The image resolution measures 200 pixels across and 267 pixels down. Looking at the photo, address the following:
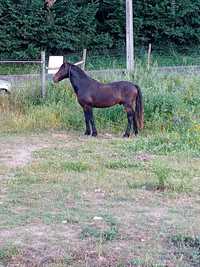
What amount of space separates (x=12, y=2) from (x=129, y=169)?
23.7 metres

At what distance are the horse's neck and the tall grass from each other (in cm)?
105

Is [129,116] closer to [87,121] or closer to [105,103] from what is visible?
[105,103]

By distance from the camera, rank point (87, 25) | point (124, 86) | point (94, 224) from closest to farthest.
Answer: point (94, 224)
point (124, 86)
point (87, 25)

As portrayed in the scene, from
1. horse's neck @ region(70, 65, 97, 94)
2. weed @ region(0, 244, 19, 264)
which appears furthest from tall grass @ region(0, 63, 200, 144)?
weed @ region(0, 244, 19, 264)

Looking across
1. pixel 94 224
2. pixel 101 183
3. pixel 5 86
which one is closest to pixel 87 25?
pixel 5 86

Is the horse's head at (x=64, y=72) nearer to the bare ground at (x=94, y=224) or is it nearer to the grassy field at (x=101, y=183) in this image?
the grassy field at (x=101, y=183)

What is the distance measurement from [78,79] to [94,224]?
732 cm

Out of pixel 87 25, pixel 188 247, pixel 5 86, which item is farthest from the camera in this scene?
pixel 87 25

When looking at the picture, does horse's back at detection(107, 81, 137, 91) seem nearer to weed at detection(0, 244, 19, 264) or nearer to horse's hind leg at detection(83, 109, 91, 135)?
horse's hind leg at detection(83, 109, 91, 135)

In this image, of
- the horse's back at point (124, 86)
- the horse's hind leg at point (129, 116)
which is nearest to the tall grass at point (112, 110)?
the horse's hind leg at point (129, 116)

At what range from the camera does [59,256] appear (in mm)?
5898

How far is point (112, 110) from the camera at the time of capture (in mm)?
14805

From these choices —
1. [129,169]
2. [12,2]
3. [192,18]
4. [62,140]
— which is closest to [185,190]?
[129,169]

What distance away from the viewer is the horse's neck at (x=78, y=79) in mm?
13832
